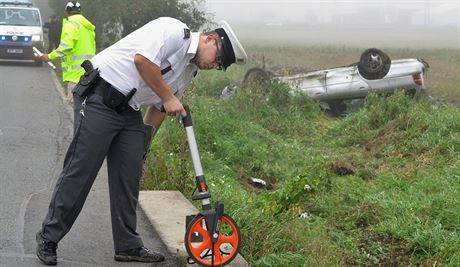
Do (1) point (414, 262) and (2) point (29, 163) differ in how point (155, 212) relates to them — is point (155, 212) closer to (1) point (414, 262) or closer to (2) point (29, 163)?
(1) point (414, 262)

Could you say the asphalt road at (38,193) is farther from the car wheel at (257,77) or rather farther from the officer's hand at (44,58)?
the car wheel at (257,77)

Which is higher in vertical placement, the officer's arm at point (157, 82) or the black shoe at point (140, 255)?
the officer's arm at point (157, 82)

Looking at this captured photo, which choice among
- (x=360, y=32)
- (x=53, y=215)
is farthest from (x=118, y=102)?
(x=360, y=32)

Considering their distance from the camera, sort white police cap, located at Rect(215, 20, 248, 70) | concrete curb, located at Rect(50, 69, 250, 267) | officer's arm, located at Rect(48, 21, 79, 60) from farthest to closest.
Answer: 1. officer's arm, located at Rect(48, 21, 79, 60)
2. concrete curb, located at Rect(50, 69, 250, 267)
3. white police cap, located at Rect(215, 20, 248, 70)

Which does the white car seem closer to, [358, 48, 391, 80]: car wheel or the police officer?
[358, 48, 391, 80]: car wheel

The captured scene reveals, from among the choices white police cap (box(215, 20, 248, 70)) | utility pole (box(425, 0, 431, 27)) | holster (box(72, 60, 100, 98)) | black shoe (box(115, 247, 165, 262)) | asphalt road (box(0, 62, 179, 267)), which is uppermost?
white police cap (box(215, 20, 248, 70))

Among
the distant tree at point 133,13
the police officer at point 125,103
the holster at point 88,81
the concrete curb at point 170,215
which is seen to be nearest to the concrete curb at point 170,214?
the concrete curb at point 170,215

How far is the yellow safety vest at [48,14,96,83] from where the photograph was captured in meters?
10.4

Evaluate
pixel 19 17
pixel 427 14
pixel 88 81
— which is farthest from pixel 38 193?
pixel 427 14

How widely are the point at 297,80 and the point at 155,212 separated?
39.6ft

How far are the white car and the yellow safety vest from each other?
25.3ft

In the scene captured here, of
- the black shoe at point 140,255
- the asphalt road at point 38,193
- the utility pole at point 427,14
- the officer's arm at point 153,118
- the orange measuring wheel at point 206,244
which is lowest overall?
the utility pole at point 427,14

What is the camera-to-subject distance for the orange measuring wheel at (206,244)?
519 cm

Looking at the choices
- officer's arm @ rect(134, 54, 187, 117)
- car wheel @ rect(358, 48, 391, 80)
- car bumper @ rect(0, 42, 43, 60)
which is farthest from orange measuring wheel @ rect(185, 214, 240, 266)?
car bumper @ rect(0, 42, 43, 60)
